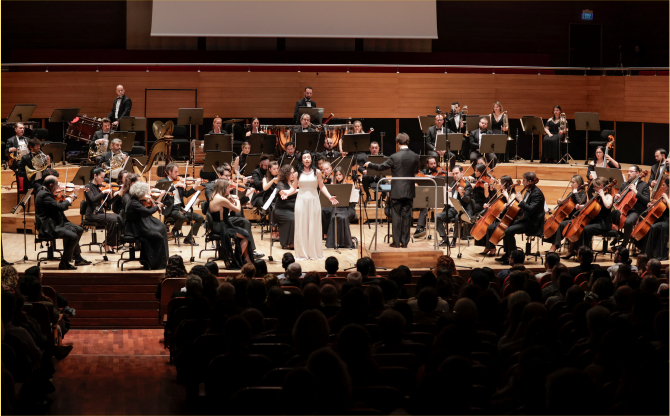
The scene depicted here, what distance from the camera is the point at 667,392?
11.7 feet

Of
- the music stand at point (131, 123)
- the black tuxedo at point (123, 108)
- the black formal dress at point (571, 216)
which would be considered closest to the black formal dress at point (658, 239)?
the black formal dress at point (571, 216)

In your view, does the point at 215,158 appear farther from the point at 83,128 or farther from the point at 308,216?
the point at 83,128

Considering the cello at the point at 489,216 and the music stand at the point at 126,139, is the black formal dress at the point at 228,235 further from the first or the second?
the music stand at the point at 126,139

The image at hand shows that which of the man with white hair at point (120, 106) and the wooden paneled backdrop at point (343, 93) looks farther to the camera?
the wooden paneled backdrop at point (343, 93)

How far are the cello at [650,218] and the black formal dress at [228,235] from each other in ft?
16.5

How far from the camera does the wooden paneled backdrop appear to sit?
49.5 ft

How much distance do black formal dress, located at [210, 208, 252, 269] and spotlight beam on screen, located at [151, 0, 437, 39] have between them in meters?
7.46

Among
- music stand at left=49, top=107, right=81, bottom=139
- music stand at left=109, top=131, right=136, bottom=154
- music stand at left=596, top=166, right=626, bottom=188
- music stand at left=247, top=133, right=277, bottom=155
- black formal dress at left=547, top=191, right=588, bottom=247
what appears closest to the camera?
black formal dress at left=547, top=191, right=588, bottom=247

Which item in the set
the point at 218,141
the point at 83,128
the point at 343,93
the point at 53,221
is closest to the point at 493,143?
the point at 343,93

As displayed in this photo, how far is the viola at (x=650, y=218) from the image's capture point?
973 cm

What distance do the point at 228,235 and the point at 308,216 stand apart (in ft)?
3.67

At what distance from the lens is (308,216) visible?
9.74 meters

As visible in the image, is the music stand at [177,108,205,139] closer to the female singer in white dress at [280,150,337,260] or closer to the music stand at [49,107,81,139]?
the music stand at [49,107,81,139]

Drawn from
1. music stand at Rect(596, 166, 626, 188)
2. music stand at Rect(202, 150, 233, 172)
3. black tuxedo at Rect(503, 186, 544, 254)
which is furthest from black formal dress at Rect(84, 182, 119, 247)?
music stand at Rect(596, 166, 626, 188)
